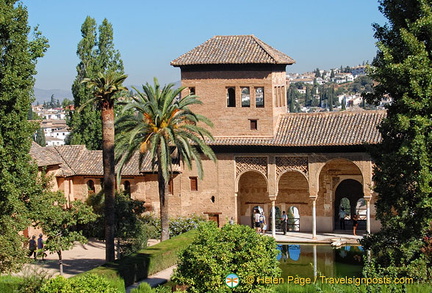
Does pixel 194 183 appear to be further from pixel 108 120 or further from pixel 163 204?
pixel 108 120

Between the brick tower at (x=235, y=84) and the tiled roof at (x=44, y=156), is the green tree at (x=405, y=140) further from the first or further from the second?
the tiled roof at (x=44, y=156)

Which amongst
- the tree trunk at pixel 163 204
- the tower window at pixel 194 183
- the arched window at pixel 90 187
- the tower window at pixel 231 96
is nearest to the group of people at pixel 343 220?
the tower window at pixel 194 183

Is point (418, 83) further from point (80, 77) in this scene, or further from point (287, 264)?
point (80, 77)

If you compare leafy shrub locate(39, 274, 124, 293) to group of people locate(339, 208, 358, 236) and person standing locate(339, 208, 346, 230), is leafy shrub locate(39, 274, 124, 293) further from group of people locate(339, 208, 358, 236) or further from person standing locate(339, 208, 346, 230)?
person standing locate(339, 208, 346, 230)

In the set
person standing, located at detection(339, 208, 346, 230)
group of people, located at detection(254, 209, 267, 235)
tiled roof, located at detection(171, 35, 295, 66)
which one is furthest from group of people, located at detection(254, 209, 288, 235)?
tiled roof, located at detection(171, 35, 295, 66)

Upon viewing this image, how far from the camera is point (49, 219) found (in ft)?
92.6

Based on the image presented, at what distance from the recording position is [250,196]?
3794cm

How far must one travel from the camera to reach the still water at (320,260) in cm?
2888

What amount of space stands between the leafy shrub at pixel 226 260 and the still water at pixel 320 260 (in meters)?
6.96

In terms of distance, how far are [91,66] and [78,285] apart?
1256 inches

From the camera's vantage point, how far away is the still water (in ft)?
94.7

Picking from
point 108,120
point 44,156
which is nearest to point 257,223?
point 44,156

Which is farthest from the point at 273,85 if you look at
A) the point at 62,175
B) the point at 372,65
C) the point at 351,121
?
the point at 372,65

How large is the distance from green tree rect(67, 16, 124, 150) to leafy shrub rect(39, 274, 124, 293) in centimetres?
3103
